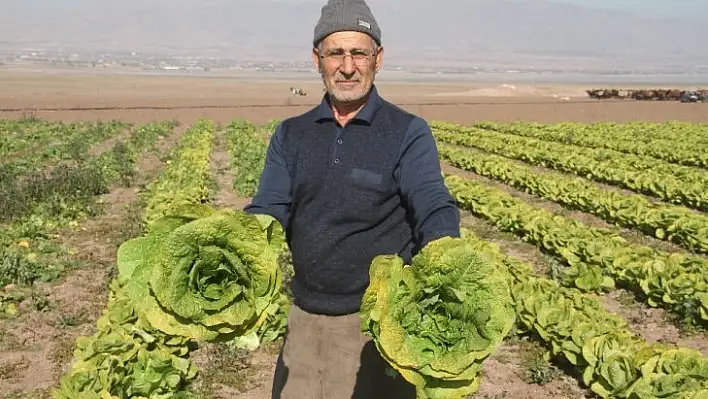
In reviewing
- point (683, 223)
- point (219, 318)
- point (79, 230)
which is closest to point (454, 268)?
point (219, 318)

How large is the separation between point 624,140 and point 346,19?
65.8 feet

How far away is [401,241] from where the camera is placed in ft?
9.75

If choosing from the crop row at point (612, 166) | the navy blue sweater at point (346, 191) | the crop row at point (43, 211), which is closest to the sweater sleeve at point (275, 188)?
the navy blue sweater at point (346, 191)

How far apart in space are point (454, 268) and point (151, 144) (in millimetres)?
19717

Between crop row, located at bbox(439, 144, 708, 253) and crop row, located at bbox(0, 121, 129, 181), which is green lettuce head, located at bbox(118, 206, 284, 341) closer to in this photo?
crop row, located at bbox(439, 144, 708, 253)

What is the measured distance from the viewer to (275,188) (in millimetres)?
3004

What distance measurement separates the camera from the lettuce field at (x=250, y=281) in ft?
7.30

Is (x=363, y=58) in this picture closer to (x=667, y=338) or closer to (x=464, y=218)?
(x=667, y=338)

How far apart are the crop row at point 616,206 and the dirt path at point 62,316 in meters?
7.46

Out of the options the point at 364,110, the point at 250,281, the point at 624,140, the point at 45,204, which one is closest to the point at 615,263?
the point at 364,110

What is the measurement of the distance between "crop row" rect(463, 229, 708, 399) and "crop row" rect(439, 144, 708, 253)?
3686mm

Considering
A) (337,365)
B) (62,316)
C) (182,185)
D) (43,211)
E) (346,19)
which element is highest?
(346,19)

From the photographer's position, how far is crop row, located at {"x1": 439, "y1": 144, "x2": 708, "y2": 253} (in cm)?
972

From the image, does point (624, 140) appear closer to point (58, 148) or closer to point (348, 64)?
point (58, 148)
